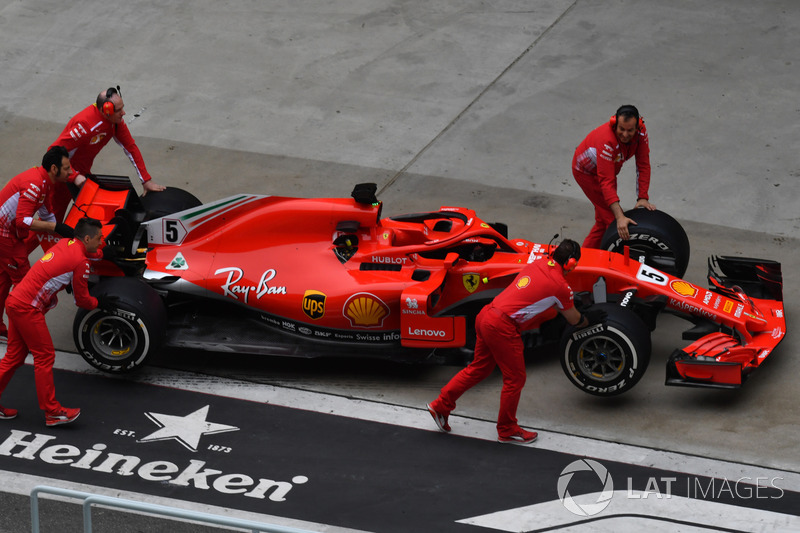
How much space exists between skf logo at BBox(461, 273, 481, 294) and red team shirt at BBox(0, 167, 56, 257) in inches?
143

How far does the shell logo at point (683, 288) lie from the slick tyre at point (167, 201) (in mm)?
4497

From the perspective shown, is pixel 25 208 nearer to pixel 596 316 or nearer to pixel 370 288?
pixel 370 288

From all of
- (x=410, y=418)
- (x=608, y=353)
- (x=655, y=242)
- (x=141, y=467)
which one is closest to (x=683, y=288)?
(x=655, y=242)

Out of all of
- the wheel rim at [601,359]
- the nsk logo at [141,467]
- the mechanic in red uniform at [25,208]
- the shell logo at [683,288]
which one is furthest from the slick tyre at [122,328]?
the shell logo at [683,288]

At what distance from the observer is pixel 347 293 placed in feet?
31.7

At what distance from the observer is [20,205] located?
9.83m

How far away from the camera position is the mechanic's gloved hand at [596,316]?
356 inches

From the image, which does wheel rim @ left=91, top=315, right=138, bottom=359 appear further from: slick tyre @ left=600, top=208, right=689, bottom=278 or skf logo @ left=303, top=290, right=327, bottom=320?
slick tyre @ left=600, top=208, right=689, bottom=278

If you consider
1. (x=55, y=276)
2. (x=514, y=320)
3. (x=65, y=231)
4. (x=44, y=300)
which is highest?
(x=65, y=231)

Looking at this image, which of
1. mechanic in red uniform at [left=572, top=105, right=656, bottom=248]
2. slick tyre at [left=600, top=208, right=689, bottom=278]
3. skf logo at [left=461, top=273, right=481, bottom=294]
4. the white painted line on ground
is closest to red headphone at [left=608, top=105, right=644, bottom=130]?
mechanic in red uniform at [left=572, top=105, right=656, bottom=248]

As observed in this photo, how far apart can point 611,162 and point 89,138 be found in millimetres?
4784

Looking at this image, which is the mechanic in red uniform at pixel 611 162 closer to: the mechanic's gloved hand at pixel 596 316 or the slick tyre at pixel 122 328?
the mechanic's gloved hand at pixel 596 316

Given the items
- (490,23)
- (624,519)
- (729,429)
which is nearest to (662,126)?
(490,23)

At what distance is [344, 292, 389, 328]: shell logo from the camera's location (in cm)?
962
